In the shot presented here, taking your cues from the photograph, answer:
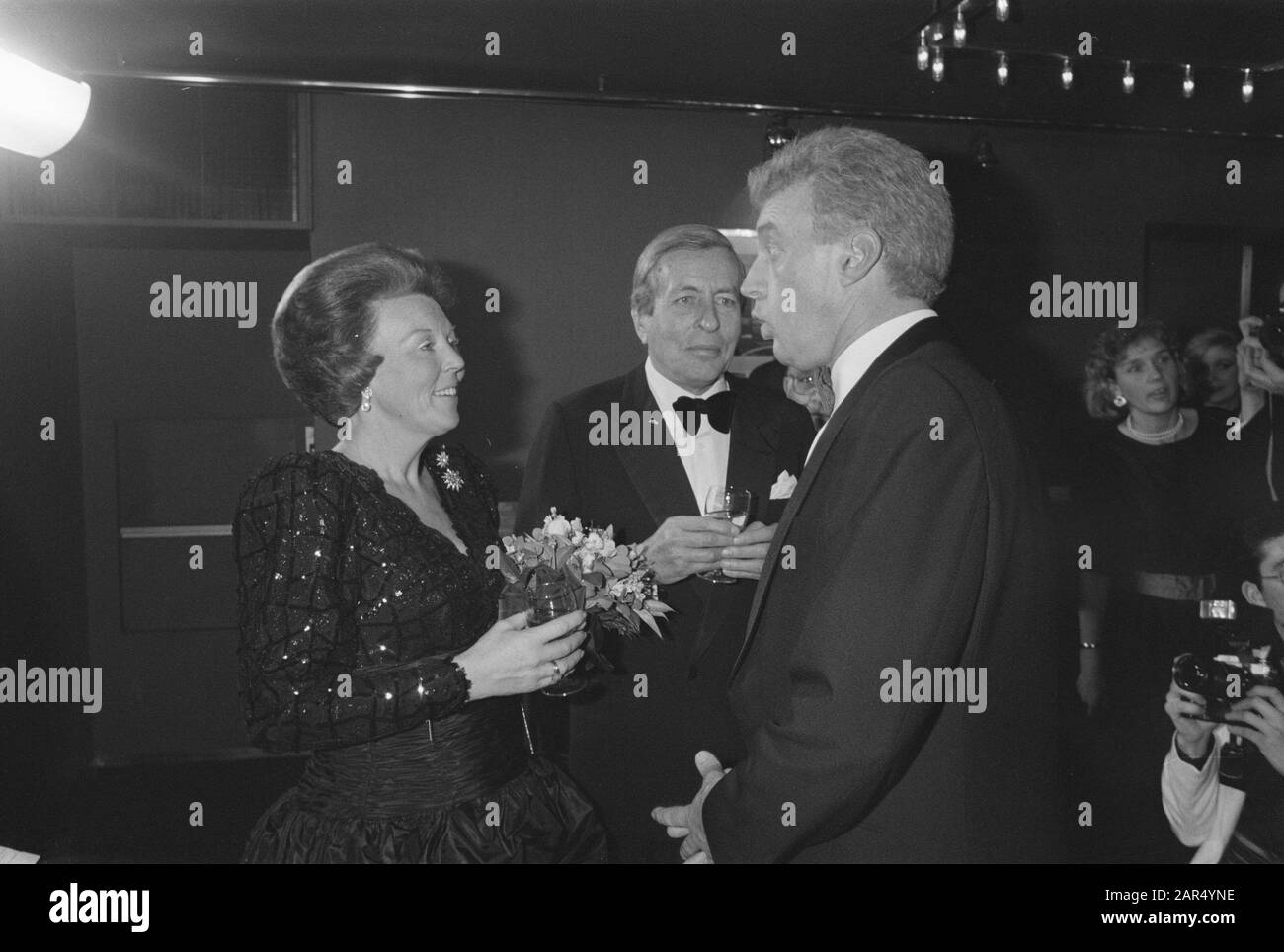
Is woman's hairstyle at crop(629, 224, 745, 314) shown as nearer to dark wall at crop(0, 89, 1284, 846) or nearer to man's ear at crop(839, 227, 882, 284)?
man's ear at crop(839, 227, 882, 284)

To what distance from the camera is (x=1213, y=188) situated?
3998mm

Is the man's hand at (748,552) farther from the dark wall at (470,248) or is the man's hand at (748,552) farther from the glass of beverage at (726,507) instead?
the dark wall at (470,248)

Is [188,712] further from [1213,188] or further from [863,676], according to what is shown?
[1213,188]

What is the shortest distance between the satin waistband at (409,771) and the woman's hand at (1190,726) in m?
1.42

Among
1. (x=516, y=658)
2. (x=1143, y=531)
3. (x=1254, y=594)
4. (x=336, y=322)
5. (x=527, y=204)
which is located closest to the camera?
(x=516, y=658)

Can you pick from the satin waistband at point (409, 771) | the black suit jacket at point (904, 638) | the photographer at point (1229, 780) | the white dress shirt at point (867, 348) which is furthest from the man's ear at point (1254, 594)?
the satin waistband at point (409, 771)

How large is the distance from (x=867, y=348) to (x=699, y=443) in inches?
39.8

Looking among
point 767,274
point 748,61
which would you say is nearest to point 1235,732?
point 767,274

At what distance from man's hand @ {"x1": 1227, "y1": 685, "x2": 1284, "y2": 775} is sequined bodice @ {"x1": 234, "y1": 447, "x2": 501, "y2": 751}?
1574mm

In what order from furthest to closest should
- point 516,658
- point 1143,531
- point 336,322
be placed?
1. point 1143,531
2. point 336,322
3. point 516,658

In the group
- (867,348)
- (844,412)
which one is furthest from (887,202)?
(844,412)

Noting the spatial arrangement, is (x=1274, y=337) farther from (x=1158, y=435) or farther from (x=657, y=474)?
(x=657, y=474)

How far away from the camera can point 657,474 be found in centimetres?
217

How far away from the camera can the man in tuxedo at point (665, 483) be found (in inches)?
85.5
